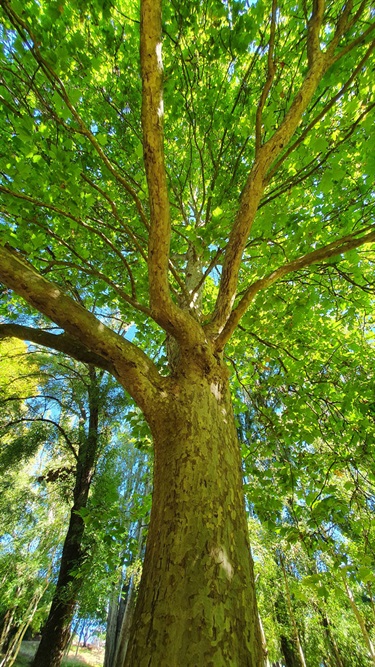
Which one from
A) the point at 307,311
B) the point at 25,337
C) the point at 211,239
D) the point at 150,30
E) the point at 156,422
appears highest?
the point at 307,311

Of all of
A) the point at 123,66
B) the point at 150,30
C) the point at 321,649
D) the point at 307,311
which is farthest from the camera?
the point at 321,649

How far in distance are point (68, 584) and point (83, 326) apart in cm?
581

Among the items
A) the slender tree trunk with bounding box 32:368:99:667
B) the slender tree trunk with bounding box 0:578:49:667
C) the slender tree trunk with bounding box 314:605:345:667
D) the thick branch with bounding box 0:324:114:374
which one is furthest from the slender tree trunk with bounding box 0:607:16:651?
the thick branch with bounding box 0:324:114:374

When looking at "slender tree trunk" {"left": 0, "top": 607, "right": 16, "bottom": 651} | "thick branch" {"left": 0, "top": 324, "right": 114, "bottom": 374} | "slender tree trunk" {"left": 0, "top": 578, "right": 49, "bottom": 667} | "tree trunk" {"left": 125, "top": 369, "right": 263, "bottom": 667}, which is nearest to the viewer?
"tree trunk" {"left": 125, "top": 369, "right": 263, "bottom": 667}

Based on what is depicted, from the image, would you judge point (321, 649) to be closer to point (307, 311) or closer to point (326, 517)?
point (326, 517)

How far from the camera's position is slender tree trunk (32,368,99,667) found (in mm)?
5227

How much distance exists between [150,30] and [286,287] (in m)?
3.72

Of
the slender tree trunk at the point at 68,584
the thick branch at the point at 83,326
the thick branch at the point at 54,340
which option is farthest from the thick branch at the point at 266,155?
the slender tree trunk at the point at 68,584

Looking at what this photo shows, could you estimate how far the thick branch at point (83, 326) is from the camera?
2016 millimetres

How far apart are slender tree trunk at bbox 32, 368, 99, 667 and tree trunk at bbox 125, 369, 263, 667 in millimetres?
3892

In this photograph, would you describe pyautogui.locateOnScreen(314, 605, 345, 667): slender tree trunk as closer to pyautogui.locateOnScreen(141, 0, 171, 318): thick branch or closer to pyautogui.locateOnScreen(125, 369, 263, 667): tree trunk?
pyautogui.locateOnScreen(125, 369, 263, 667): tree trunk

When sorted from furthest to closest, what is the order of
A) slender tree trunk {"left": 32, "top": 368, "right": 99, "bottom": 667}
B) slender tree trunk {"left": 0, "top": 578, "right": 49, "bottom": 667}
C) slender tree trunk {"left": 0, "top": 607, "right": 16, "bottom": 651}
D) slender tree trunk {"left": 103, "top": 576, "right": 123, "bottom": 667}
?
slender tree trunk {"left": 0, "top": 607, "right": 16, "bottom": 651} → slender tree trunk {"left": 103, "top": 576, "right": 123, "bottom": 667} → slender tree trunk {"left": 0, "top": 578, "right": 49, "bottom": 667} → slender tree trunk {"left": 32, "top": 368, "right": 99, "bottom": 667}

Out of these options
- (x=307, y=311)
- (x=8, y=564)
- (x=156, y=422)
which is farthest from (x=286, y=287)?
(x=8, y=564)

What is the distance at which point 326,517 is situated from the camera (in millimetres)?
2863
